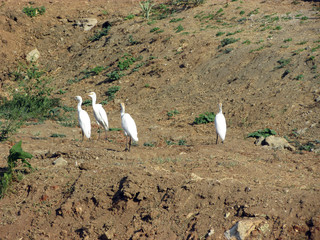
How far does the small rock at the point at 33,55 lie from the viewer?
77.7 ft

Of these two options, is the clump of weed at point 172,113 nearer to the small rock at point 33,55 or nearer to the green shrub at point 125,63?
the green shrub at point 125,63

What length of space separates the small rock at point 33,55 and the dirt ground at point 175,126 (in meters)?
0.30

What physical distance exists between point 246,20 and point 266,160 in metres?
13.1

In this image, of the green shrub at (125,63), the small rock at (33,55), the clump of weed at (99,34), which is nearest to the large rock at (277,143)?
the green shrub at (125,63)

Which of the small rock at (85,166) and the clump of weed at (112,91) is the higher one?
the small rock at (85,166)

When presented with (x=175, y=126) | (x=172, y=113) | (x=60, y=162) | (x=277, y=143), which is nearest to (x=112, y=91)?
(x=172, y=113)

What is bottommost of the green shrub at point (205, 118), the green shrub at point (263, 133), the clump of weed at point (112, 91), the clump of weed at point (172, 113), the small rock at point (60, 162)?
the clump of weed at point (112, 91)

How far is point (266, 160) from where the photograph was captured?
30.1ft

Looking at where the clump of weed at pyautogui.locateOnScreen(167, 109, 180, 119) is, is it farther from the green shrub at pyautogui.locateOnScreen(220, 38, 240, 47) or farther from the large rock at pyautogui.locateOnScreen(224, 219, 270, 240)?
the large rock at pyautogui.locateOnScreen(224, 219, 270, 240)

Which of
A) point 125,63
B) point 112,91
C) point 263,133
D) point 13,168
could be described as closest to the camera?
point 13,168

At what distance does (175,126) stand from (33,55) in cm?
1346

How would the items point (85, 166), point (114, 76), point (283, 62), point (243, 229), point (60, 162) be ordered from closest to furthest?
point (243, 229) → point (85, 166) → point (60, 162) → point (283, 62) → point (114, 76)

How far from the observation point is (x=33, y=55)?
78.4 feet

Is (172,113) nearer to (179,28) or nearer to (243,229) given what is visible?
(179,28)
